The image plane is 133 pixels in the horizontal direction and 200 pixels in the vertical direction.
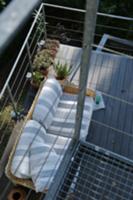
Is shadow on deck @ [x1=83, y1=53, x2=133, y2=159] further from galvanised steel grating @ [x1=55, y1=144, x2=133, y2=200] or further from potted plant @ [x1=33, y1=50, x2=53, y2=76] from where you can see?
galvanised steel grating @ [x1=55, y1=144, x2=133, y2=200]

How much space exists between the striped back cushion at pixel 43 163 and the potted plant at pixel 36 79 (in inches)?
31.1

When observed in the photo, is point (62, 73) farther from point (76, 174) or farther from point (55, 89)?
point (76, 174)

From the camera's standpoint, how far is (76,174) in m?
1.76

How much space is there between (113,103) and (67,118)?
65 centimetres

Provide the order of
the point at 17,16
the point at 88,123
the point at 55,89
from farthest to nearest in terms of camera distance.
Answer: the point at 55,89 < the point at 88,123 < the point at 17,16

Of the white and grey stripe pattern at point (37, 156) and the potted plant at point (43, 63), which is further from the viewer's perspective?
the potted plant at point (43, 63)

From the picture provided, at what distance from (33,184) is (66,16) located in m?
3.17

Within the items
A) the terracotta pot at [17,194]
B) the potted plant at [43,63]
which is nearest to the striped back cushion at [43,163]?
the terracotta pot at [17,194]

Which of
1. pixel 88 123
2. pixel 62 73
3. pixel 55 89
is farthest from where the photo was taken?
pixel 62 73

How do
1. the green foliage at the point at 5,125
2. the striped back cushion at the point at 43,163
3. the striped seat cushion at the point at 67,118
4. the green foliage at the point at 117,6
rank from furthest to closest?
the green foliage at the point at 117,6
the green foliage at the point at 5,125
the striped seat cushion at the point at 67,118
the striped back cushion at the point at 43,163

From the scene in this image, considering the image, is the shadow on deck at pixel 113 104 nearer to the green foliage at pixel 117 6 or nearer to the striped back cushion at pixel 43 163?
the striped back cushion at pixel 43 163

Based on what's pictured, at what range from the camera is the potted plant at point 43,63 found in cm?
335

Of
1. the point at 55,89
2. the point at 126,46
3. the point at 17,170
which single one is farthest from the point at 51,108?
the point at 126,46

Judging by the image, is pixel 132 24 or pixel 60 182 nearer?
pixel 60 182
